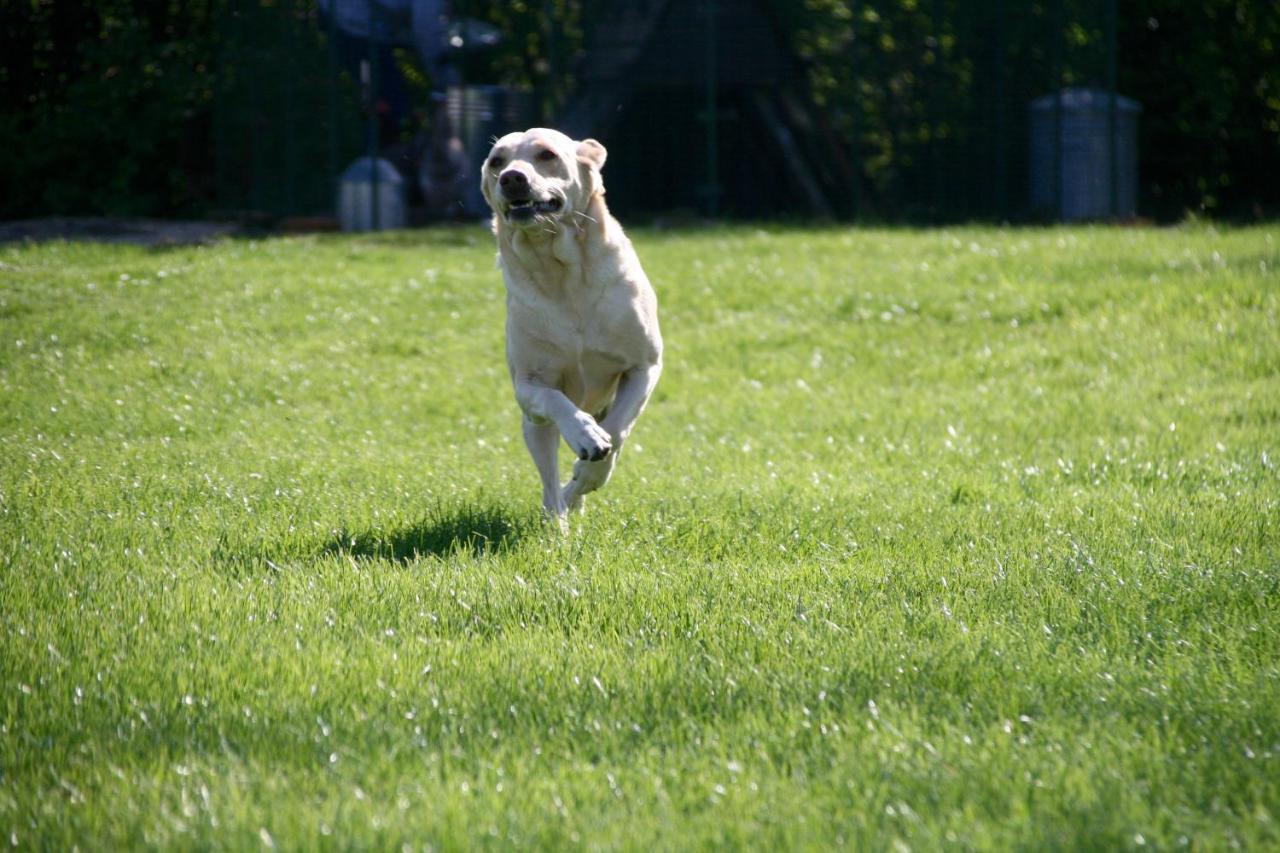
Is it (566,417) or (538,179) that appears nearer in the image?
(566,417)

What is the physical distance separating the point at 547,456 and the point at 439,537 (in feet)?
2.27

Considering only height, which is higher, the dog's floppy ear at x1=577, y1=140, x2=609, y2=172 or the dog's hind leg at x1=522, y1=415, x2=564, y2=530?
the dog's floppy ear at x1=577, y1=140, x2=609, y2=172

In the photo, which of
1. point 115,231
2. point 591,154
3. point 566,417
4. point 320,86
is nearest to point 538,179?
point 591,154

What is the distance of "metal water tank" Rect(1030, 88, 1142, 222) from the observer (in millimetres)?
15438

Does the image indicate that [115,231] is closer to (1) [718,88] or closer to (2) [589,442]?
(1) [718,88]

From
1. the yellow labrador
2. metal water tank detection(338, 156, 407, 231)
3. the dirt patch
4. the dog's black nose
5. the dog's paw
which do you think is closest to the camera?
the dog's paw

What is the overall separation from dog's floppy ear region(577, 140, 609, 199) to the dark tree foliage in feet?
32.2

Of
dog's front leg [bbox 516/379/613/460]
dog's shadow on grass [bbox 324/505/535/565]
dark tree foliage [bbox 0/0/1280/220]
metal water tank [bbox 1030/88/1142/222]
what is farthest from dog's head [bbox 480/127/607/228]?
metal water tank [bbox 1030/88/1142/222]

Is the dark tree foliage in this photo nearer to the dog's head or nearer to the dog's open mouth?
the dog's head

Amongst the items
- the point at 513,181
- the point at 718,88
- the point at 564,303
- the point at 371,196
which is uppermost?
the point at 718,88

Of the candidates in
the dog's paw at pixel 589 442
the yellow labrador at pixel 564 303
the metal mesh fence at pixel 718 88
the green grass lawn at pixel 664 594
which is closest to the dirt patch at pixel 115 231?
the metal mesh fence at pixel 718 88

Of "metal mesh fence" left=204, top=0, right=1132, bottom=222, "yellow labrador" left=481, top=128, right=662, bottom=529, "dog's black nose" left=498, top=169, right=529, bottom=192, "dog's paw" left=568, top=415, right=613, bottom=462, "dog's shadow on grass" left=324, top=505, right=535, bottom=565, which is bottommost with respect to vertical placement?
"dog's shadow on grass" left=324, top=505, right=535, bottom=565

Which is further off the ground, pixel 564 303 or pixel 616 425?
pixel 564 303

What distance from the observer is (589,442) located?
18.2 feet
